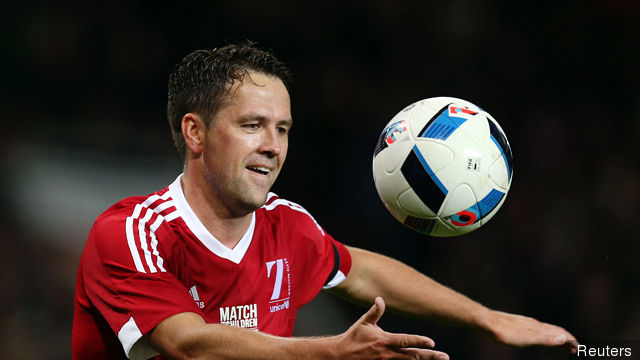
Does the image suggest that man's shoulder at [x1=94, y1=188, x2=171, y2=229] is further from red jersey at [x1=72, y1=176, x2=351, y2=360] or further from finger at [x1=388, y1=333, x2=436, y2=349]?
finger at [x1=388, y1=333, x2=436, y2=349]

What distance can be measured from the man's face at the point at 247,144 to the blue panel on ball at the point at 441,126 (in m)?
0.66

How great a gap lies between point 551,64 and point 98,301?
7108 mm

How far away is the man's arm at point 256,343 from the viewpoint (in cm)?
231

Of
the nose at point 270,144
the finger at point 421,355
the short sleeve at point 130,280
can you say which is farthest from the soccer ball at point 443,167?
the short sleeve at point 130,280

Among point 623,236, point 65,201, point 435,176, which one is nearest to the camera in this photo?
point 435,176

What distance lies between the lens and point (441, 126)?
3145 mm

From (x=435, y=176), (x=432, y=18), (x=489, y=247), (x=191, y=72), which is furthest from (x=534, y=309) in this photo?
(x=191, y=72)

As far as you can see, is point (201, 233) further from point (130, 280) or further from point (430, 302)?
point (430, 302)

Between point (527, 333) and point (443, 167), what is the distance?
45.0 inches

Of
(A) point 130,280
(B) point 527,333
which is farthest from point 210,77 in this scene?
(B) point 527,333

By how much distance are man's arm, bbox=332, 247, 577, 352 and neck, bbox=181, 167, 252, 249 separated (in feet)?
2.65

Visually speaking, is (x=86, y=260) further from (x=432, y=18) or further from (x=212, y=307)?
(x=432, y=18)

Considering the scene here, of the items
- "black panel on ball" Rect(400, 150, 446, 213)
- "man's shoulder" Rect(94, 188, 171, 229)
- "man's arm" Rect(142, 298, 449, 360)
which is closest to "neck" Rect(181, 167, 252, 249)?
"man's shoulder" Rect(94, 188, 171, 229)

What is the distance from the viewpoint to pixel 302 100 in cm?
779
